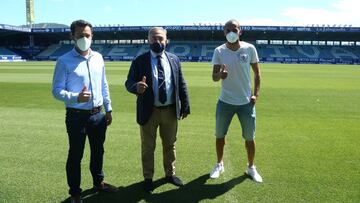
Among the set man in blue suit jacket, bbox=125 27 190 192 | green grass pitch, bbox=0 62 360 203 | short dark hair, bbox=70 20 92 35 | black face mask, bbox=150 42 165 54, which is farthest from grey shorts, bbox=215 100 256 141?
short dark hair, bbox=70 20 92 35

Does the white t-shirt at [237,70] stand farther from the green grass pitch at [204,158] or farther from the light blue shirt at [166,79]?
the green grass pitch at [204,158]

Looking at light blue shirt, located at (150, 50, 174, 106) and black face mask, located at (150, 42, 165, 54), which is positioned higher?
black face mask, located at (150, 42, 165, 54)

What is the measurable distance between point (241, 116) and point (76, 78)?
2.34 m

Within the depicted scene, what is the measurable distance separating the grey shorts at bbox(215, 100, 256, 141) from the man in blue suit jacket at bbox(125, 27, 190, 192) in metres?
0.58

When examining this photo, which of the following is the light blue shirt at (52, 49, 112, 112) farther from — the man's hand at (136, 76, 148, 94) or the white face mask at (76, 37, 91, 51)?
the man's hand at (136, 76, 148, 94)

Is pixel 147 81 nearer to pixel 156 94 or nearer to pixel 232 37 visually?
pixel 156 94

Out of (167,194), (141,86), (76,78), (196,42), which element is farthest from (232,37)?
(196,42)

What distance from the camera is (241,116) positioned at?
5.42 metres

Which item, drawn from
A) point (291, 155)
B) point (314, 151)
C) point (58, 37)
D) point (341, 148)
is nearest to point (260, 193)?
point (291, 155)

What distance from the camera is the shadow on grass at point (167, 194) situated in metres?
4.76

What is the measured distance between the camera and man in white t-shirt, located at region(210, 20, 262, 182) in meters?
5.12

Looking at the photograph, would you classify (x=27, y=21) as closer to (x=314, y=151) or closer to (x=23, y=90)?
(x=23, y=90)

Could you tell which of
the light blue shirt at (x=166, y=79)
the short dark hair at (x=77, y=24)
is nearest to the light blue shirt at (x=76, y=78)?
the short dark hair at (x=77, y=24)

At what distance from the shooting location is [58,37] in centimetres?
→ 8138
